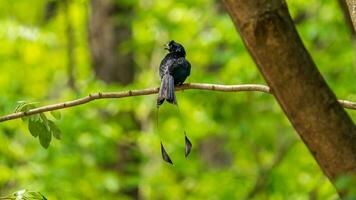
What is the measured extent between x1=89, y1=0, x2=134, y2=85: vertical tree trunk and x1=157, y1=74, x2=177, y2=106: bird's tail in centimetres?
519

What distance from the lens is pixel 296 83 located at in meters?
2.02

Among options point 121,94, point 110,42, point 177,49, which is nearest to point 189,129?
point 110,42

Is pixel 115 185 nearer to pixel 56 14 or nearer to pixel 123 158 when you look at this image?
pixel 123 158

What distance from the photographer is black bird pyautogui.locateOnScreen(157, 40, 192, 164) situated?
5.98 ft

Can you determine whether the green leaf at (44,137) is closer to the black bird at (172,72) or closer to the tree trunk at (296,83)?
the black bird at (172,72)

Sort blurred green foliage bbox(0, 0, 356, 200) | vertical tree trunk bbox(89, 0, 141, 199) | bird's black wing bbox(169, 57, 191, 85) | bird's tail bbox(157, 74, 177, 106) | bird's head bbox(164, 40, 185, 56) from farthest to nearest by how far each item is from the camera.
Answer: vertical tree trunk bbox(89, 0, 141, 199), blurred green foliage bbox(0, 0, 356, 200), bird's head bbox(164, 40, 185, 56), bird's black wing bbox(169, 57, 191, 85), bird's tail bbox(157, 74, 177, 106)

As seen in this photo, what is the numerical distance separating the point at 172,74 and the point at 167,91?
0.12 m

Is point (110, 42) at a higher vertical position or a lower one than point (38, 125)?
higher

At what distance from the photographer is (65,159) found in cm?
554

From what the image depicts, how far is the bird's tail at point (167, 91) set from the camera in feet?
5.94

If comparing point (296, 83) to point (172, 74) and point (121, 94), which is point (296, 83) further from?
point (121, 94)

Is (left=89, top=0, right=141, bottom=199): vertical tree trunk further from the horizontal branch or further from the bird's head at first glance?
the horizontal branch

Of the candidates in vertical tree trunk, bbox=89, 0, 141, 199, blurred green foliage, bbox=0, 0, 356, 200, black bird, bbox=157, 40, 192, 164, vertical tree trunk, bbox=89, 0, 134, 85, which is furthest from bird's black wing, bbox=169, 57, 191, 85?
vertical tree trunk, bbox=89, 0, 134, 85

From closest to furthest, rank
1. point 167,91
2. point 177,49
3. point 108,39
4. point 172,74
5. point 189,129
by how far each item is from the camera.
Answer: point 167,91
point 172,74
point 177,49
point 189,129
point 108,39
